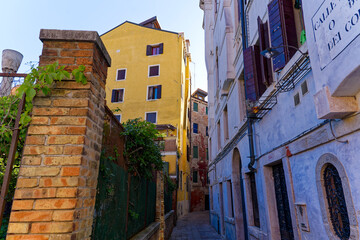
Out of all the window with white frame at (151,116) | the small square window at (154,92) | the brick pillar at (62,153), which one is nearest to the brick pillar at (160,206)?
the brick pillar at (62,153)

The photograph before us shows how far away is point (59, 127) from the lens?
2.19 meters

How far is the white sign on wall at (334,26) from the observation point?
235cm

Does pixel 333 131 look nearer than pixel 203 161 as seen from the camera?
Yes

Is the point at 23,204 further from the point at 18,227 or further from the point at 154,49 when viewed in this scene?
the point at 154,49

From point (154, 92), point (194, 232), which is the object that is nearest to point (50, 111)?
point (194, 232)

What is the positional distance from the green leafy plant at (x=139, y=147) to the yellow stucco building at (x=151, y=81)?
528 inches

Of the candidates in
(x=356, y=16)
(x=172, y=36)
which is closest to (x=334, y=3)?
(x=356, y=16)

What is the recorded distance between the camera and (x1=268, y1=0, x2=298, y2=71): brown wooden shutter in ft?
15.1

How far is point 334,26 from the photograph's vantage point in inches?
A: 104

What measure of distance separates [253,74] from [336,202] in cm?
403

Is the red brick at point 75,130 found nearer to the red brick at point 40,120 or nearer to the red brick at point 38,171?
the red brick at point 40,120

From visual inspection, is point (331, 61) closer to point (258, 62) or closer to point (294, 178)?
point (294, 178)

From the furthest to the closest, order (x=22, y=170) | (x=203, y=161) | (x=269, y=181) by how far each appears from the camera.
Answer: (x=203, y=161)
(x=269, y=181)
(x=22, y=170)

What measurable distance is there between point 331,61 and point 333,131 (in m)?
0.95
